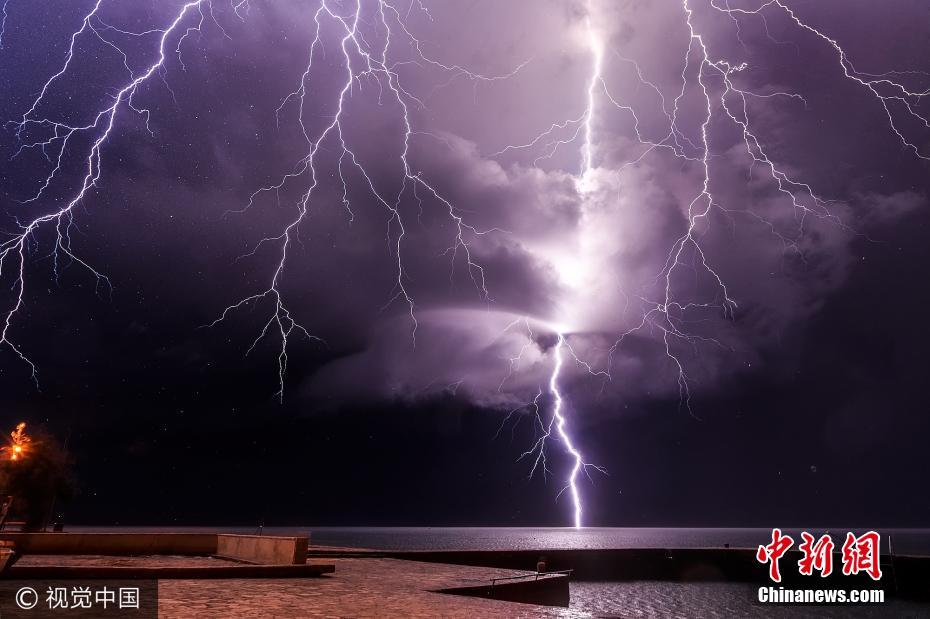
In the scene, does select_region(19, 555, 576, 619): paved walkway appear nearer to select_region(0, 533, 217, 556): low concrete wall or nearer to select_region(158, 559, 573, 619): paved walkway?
select_region(158, 559, 573, 619): paved walkway

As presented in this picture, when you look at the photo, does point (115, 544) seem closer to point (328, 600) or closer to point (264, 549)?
point (264, 549)

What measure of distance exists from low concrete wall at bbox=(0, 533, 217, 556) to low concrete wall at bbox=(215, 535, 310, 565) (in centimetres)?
62

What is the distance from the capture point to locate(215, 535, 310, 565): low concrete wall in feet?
40.1

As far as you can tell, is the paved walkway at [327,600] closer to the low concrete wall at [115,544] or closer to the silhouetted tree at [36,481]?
the low concrete wall at [115,544]

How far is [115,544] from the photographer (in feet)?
53.9

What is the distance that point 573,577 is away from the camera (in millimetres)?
32219

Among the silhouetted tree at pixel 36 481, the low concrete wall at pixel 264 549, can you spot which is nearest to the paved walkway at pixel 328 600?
the low concrete wall at pixel 264 549

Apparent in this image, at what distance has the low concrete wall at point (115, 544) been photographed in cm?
1594

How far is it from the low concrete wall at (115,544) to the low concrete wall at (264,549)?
623mm

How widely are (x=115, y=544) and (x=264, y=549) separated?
18.4ft

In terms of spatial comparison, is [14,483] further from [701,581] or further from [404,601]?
[701,581]

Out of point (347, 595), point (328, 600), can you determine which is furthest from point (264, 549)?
point (328, 600)

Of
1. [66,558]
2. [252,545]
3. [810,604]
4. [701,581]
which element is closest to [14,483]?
[66,558]

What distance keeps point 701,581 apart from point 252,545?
29.5 metres
